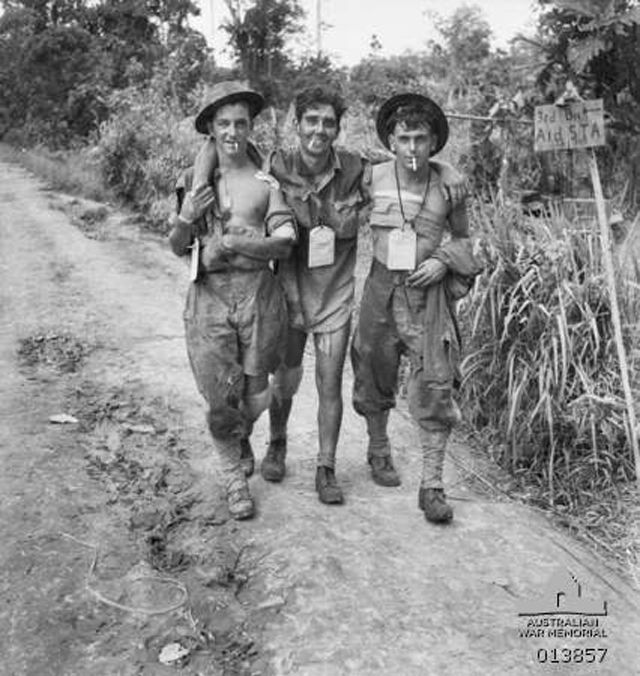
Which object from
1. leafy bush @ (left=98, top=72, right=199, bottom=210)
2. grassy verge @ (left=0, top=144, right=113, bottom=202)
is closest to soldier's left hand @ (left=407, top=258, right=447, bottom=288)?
leafy bush @ (left=98, top=72, right=199, bottom=210)

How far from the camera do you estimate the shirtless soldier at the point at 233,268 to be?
2846 millimetres

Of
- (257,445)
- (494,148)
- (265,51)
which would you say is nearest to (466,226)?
(257,445)

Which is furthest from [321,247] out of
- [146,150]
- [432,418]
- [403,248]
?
[146,150]

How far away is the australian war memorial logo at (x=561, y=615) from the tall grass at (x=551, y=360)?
93 centimetres

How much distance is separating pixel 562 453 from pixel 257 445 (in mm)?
1466

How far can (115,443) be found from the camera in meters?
3.94

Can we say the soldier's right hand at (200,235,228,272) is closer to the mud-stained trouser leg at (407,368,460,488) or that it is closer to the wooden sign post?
the mud-stained trouser leg at (407,368,460,488)

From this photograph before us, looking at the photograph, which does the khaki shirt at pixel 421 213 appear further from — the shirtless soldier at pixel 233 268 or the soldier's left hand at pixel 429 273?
the shirtless soldier at pixel 233 268

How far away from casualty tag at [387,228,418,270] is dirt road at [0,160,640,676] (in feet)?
3.39

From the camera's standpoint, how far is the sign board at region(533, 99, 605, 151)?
3.36 meters

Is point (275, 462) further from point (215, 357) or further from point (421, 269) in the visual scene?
point (421, 269)

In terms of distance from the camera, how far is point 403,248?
9.75ft

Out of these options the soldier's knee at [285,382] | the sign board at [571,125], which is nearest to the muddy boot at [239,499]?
the soldier's knee at [285,382]

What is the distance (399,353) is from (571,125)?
1.27 m
